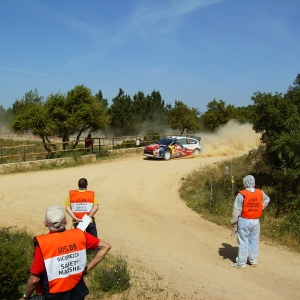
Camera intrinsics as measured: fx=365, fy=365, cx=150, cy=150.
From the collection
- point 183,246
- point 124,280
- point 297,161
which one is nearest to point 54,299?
point 124,280

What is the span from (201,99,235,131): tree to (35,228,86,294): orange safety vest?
3609 centimetres

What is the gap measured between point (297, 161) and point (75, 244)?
8.74m

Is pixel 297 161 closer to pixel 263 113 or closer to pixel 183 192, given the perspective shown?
pixel 263 113

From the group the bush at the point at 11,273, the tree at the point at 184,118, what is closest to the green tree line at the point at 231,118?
the tree at the point at 184,118

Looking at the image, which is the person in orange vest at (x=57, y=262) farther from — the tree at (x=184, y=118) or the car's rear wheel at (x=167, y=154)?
the tree at (x=184, y=118)

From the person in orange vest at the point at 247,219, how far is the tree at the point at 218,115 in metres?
31.7

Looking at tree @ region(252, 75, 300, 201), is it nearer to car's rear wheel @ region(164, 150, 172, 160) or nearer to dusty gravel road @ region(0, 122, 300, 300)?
dusty gravel road @ region(0, 122, 300, 300)

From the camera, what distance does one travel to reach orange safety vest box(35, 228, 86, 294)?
3.21 meters

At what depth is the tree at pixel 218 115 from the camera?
38.5 meters

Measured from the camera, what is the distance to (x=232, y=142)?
31453mm

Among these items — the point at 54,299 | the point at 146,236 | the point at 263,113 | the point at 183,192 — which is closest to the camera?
the point at 54,299

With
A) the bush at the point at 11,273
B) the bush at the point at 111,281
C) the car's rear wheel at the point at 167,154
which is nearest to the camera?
the bush at the point at 11,273

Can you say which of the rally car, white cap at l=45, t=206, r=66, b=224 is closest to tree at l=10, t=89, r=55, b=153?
the rally car

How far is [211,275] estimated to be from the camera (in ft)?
22.7
